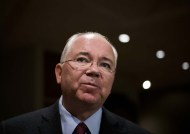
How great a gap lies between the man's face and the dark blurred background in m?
0.47

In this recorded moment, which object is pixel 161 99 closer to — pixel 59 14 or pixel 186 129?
pixel 186 129

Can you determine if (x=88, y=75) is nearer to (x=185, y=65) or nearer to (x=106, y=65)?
(x=106, y=65)

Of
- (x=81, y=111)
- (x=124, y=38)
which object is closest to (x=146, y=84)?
(x=124, y=38)

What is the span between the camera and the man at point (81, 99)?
1.30m

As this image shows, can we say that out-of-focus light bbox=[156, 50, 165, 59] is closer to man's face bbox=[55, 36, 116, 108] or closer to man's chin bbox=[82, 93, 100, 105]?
man's face bbox=[55, 36, 116, 108]

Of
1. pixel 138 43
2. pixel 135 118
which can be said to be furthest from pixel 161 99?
pixel 138 43

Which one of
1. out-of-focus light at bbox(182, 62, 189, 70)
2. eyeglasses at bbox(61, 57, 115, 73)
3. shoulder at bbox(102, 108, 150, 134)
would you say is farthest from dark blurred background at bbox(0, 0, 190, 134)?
eyeglasses at bbox(61, 57, 115, 73)

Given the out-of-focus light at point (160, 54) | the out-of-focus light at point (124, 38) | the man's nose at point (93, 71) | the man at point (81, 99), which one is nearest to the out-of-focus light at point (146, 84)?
the out-of-focus light at point (160, 54)

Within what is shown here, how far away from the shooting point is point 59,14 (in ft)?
6.31

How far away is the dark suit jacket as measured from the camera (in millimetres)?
1274

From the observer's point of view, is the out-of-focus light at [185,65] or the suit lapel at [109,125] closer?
the suit lapel at [109,125]

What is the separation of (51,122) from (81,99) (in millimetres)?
157

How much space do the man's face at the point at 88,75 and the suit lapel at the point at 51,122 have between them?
0.23 feet

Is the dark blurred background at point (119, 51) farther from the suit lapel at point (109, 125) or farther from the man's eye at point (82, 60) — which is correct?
the man's eye at point (82, 60)
